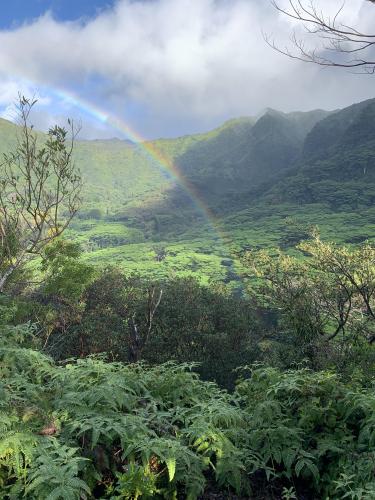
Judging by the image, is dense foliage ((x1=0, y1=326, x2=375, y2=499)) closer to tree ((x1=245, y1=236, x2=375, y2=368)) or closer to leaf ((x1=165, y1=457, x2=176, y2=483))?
leaf ((x1=165, y1=457, x2=176, y2=483))

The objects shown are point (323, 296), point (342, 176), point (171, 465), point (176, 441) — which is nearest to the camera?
point (171, 465)

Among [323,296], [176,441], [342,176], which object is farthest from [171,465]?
[342,176]

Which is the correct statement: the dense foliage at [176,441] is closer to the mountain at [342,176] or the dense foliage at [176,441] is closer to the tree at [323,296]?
the tree at [323,296]

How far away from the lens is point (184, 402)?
5598mm

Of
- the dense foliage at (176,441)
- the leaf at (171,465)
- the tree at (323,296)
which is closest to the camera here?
the leaf at (171,465)

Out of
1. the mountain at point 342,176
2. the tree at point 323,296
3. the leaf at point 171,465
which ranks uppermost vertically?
the mountain at point 342,176

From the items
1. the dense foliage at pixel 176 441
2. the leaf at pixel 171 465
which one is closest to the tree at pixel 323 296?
the dense foliage at pixel 176 441

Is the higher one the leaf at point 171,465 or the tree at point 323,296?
the leaf at point 171,465

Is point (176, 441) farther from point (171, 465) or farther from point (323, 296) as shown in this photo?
point (323, 296)

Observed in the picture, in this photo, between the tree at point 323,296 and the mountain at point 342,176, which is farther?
the mountain at point 342,176

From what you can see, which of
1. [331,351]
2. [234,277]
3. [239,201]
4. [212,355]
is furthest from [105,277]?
[239,201]

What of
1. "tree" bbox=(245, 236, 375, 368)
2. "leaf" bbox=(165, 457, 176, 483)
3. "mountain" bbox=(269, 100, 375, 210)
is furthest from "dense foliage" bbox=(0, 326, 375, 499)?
"mountain" bbox=(269, 100, 375, 210)

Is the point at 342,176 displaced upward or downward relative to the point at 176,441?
upward

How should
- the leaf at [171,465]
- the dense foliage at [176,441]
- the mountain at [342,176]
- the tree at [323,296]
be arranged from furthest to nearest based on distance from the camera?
1. the mountain at [342,176]
2. the tree at [323,296]
3. the dense foliage at [176,441]
4. the leaf at [171,465]
